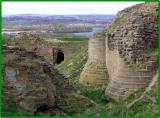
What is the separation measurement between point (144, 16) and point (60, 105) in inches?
215

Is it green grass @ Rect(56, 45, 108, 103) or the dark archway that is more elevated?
green grass @ Rect(56, 45, 108, 103)

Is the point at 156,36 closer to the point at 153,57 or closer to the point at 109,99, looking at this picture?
the point at 153,57

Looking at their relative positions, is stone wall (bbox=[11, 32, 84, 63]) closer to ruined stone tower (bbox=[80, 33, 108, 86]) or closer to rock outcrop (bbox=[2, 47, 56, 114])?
ruined stone tower (bbox=[80, 33, 108, 86])

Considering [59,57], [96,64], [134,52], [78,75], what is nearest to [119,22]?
[134,52]

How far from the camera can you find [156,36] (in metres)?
23.8

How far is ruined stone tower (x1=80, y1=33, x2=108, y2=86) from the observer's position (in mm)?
27692

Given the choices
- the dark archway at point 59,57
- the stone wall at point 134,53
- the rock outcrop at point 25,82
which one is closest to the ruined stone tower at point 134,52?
the stone wall at point 134,53

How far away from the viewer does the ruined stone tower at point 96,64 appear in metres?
27.7

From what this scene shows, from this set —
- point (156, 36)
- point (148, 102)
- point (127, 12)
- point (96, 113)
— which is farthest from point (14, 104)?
point (127, 12)

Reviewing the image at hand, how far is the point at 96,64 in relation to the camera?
92.6 ft

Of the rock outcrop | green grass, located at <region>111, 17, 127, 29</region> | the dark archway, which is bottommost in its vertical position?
the dark archway

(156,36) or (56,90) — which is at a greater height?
(156,36)

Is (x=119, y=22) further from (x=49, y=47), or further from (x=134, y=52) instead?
(x=49, y=47)

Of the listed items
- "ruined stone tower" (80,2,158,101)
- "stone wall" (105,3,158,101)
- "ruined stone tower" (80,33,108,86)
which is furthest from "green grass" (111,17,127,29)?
"ruined stone tower" (80,33,108,86)
